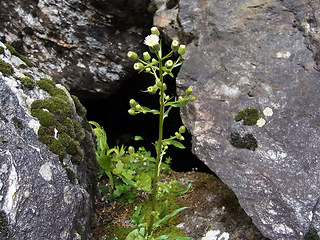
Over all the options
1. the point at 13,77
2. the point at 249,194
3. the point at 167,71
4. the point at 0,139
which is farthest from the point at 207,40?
the point at 0,139

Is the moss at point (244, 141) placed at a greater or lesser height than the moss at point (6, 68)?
lesser

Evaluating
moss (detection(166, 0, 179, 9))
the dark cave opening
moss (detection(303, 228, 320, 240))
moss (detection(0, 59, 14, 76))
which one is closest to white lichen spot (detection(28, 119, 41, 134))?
moss (detection(0, 59, 14, 76))

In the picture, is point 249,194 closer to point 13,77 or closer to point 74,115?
point 74,115

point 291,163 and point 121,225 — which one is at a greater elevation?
point 291,163

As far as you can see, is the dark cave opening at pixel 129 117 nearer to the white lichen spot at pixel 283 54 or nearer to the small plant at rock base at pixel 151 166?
the small plant at rock base at pixel 151 166

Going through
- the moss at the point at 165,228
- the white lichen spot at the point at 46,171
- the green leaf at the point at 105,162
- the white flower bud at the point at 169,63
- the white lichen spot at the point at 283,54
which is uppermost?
the white flower bud at the point at 169,63

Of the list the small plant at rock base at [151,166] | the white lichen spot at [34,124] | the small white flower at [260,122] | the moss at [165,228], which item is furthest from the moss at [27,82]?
the small white flower at [260,122]
